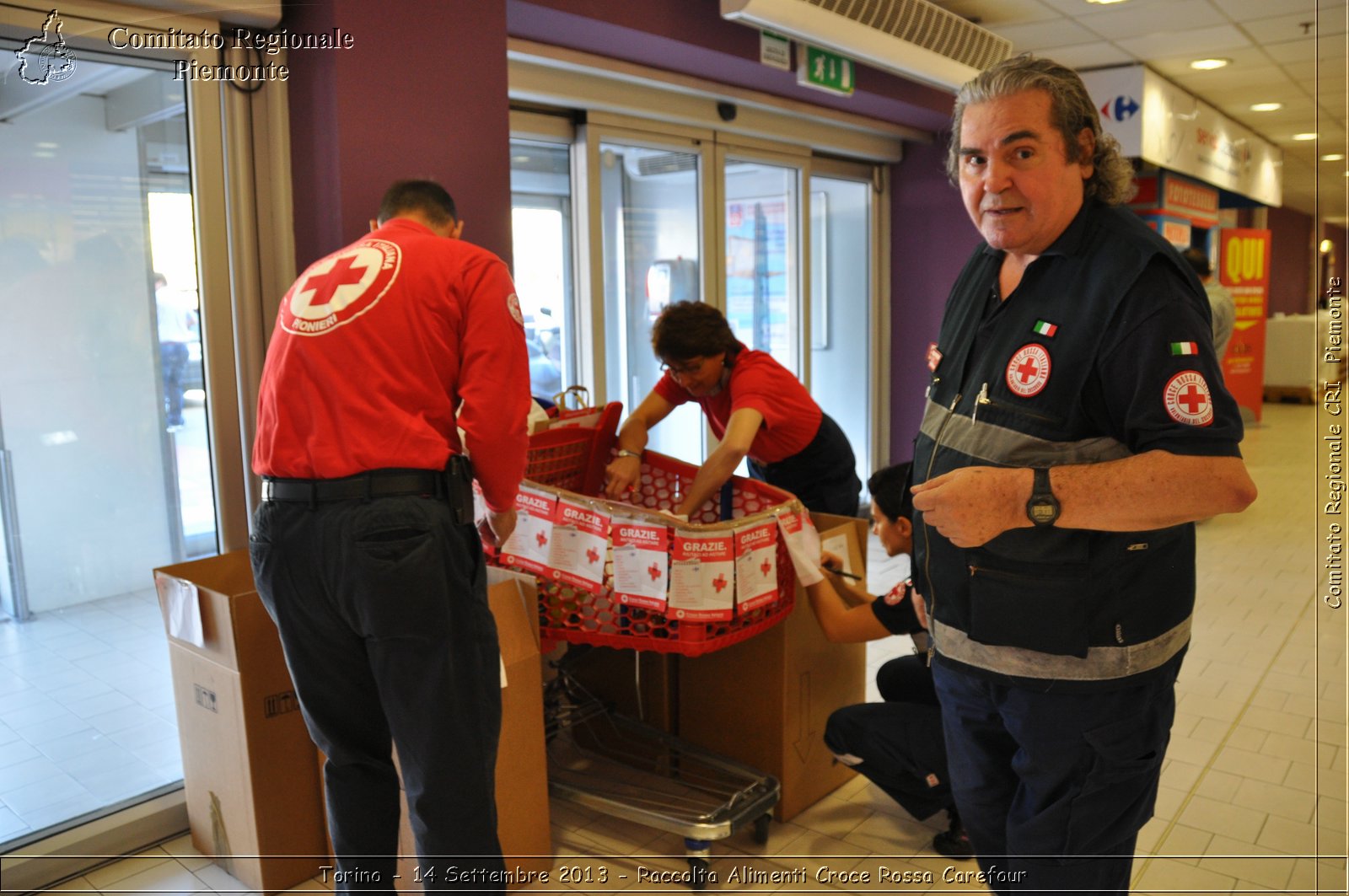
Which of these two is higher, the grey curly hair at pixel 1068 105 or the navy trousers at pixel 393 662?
the grey curly hair at pixel 1068 105

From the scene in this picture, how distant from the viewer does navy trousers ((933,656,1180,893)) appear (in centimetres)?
152

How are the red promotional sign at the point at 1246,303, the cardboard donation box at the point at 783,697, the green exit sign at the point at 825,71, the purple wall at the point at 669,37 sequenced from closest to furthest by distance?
→ the cardboard donation box at the point at 783,697, the purple wall at the point at 669,37, the green exit sign at the point at 825,71, the red promotional sign at the point at 1246,303

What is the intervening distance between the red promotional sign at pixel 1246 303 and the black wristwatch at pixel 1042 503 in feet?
35.4

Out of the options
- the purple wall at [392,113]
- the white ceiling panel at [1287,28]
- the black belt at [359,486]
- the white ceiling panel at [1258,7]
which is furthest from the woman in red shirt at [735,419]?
the white ceiling panel at [1287,28]

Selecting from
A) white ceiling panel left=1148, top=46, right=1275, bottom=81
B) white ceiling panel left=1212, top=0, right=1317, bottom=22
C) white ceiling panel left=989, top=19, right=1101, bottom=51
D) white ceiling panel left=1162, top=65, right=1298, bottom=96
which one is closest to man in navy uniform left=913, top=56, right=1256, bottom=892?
white ceiling panel left=989, top=19, right=1101, bottom=51

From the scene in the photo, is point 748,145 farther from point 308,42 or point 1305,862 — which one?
point 1305,862

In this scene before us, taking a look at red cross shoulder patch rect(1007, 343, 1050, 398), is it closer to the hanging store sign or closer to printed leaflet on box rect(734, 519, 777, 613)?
printed leaflet on box rect(734, 519, 777, 613)

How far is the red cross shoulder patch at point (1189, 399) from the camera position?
1.35 metres

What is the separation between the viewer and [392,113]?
3039mm

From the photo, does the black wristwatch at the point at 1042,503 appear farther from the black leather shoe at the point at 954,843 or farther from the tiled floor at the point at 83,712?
the tiled floor at the point at 83,712

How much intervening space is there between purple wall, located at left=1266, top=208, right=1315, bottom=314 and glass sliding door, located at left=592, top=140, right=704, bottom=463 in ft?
51.3

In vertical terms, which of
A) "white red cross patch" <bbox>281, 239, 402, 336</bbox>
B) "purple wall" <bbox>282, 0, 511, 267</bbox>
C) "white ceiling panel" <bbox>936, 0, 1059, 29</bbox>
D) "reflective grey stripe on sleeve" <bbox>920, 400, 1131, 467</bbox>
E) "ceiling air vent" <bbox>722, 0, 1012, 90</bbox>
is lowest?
"reflective grey stripe on sleeve" <bbox>920, 400, 1131, 467</bbox>

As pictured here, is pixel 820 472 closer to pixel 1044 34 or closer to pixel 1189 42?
pixel 1044 34

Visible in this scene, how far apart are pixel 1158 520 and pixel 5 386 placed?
2836 millimetres
